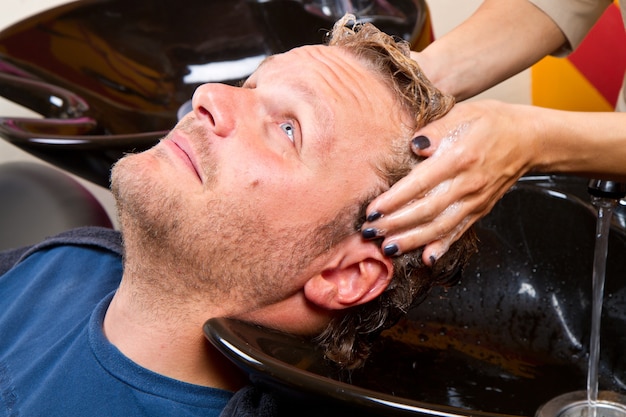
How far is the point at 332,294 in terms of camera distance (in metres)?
1.22

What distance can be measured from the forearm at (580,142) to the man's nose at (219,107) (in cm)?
41

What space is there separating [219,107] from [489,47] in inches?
22.6

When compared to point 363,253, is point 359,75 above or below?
above

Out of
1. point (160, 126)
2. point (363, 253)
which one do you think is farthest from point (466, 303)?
point (160, 126)

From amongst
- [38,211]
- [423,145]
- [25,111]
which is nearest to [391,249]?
[423,145]

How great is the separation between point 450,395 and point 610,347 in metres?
0.29

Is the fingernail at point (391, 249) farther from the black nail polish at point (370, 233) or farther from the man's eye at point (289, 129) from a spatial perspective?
the man's eye at point (289, 129)

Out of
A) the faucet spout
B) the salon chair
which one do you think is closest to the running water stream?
the faucet spout

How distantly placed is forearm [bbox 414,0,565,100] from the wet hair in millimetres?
203

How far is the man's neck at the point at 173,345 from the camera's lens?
1.23 metres

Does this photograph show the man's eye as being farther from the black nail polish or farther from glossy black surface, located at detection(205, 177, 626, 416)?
glossy black surface, located at detection(205, 177, 626, 416)

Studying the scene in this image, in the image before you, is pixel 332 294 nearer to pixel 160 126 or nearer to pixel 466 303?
pixel 466 303

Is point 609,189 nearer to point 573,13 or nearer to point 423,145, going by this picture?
point 423,145

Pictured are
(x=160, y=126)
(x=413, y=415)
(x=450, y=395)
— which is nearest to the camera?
(x=413, y=415)
